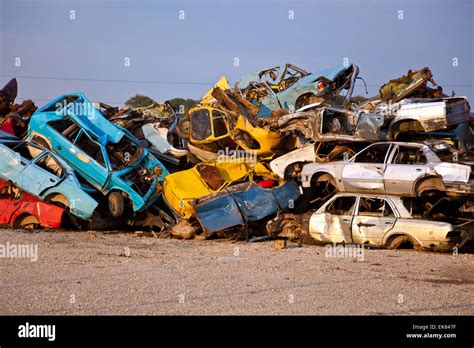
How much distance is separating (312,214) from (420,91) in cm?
512

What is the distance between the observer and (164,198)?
15.8 meters

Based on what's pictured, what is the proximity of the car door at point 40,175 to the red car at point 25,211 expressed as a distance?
1.14 feet

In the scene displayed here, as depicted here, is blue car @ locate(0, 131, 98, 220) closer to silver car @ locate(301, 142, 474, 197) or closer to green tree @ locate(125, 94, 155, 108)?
silver car @ locate(301, 142, 474, 197)

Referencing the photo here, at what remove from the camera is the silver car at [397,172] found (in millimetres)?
12703

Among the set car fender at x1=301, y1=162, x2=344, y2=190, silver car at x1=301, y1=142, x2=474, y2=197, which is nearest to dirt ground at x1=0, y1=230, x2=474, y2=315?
silver car at x1=301, y1=142, x2=474, y2=197

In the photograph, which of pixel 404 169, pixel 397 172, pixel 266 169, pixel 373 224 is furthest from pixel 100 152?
pixel 404 169

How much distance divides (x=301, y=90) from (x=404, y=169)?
20.5 feet

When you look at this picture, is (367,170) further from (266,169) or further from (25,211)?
(25,211)

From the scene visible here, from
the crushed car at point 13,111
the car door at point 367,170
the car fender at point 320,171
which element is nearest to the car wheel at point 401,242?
the car door at point 367,170

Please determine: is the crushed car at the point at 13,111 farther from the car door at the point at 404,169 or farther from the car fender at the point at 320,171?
the car door at the point at 404,169

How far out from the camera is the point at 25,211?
1598 centimetres

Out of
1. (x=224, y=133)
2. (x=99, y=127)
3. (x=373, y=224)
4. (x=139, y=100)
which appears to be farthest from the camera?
(x=139, y=100)
